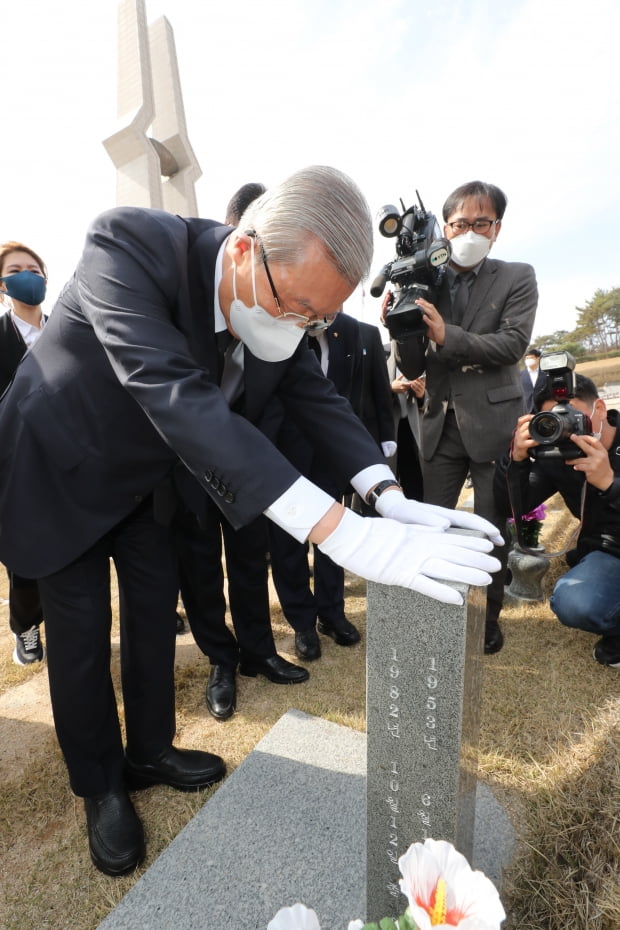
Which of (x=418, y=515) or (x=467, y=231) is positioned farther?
(x=467, y=231)

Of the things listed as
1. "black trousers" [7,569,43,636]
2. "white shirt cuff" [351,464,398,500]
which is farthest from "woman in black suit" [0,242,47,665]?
"white shirt cuff" [351,464,398,500]

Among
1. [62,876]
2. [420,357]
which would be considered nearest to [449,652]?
[62,876]

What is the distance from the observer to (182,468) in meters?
1.63

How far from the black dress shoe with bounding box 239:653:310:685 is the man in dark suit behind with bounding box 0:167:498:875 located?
63cm

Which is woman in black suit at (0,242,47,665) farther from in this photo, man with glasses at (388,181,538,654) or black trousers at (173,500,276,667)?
man with glasses at (388,181,538,654)

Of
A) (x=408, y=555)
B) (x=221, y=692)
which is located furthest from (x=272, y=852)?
(x=408, y=555)

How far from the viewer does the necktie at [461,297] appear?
266 cm

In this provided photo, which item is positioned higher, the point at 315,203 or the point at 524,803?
the point at 315,203

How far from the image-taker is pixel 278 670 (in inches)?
101

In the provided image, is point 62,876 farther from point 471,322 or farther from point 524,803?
point 471,322

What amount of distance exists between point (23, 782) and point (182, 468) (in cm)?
→ 149

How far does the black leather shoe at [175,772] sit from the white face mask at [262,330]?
152 cm

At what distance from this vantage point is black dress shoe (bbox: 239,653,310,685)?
8.35ft

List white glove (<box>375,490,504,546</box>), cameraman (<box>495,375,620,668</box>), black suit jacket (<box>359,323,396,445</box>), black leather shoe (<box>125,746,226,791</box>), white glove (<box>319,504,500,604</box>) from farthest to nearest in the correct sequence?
black suit jacket (<box>359,323,396,445</box>) < cameraman (<box>495,375,620,668</box>) < black leather shoe (<box>125,746,226,791</box>) < white glove (<box>375,490,504,546</box>) < white glove (<box>319,504,500,604</box>)
